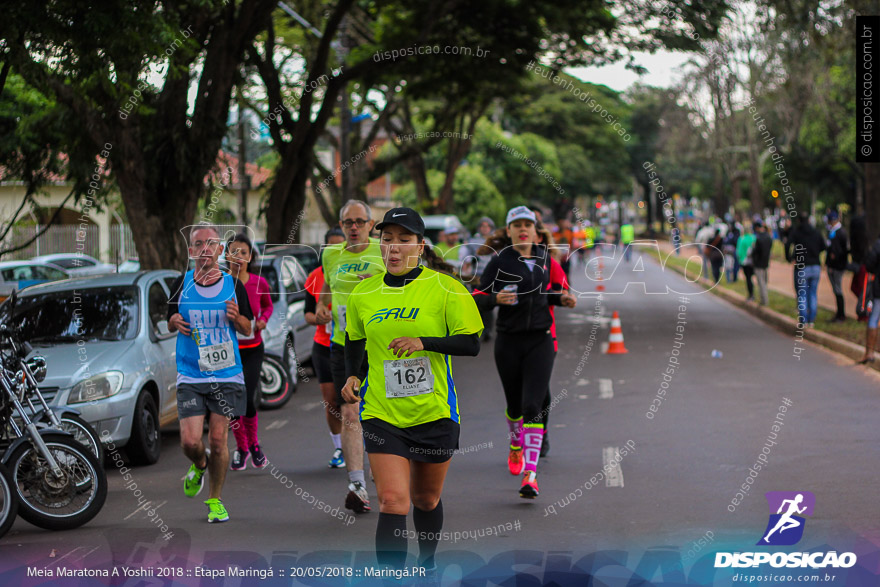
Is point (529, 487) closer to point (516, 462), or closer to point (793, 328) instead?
point (516, 462)

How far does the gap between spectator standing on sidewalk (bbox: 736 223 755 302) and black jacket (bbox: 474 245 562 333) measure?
16.9 metres

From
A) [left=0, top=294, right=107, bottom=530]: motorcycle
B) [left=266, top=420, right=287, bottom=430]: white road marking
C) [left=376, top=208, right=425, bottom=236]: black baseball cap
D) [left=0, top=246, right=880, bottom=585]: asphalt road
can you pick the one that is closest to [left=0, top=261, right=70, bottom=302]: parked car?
[left=0, top=246, right=880, bottom=585]: asphalt road

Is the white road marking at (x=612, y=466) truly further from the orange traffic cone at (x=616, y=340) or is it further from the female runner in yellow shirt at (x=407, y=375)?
the orange traffic cone at (x=616, y=340)

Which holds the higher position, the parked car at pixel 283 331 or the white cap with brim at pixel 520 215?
the white cap with brim at pixel 520 215

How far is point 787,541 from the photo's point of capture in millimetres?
6270

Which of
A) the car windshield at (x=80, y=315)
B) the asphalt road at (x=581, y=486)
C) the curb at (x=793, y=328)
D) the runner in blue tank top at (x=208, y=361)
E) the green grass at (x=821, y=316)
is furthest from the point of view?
the green grass at (x=821, y=316)

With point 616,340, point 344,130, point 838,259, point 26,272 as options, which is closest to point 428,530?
point 616,340

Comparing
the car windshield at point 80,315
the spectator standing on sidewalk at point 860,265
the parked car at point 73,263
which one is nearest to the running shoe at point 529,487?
the car windshield at point 80,315

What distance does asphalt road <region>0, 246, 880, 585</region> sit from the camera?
20.7 feet

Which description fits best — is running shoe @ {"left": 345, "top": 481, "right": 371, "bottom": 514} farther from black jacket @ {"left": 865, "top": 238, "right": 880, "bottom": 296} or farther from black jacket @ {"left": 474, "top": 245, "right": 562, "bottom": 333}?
black jacket @ {"left": 865, "top": 238, "right": 880, "bottom": 296}

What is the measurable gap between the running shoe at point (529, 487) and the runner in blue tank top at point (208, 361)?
195 centimetres

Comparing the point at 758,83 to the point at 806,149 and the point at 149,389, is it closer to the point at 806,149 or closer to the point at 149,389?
the point at 806,149

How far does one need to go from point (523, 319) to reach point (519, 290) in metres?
0.21

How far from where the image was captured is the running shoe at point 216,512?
7.11 m
